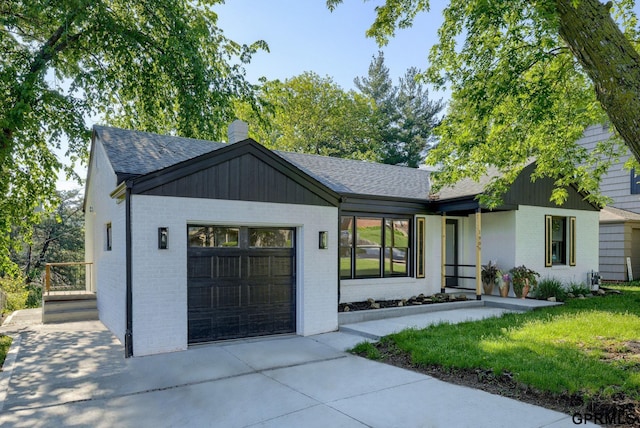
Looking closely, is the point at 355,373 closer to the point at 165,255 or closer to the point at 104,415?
the point at 104,415

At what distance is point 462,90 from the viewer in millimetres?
7617

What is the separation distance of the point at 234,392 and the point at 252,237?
131 inches

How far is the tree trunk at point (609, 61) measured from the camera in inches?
174

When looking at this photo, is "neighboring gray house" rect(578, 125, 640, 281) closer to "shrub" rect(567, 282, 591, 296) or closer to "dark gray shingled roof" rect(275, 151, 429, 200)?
"shrub" rect(567, 282, 591, 296)

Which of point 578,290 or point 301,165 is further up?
point 301,165

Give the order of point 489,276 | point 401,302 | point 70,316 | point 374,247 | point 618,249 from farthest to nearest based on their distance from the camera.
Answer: point 618,249, point 489,276, point 374,247, point 401,302, point 70,316

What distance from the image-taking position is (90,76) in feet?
33.5

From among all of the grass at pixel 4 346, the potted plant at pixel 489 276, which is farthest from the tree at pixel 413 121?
the grass at pixel 4 346

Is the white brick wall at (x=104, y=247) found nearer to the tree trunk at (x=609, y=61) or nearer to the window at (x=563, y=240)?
the tree trunk at (x=609, y=61)

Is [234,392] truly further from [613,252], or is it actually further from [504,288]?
[613,252]

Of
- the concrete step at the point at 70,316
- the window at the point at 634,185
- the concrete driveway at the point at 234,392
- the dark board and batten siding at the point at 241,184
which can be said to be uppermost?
the window at the point at 634,185

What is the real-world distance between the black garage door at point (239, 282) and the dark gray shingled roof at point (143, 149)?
6.34ft

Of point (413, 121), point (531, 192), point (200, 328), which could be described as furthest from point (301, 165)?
point (413, 121)

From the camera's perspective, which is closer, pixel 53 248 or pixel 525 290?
pixel 525 290
